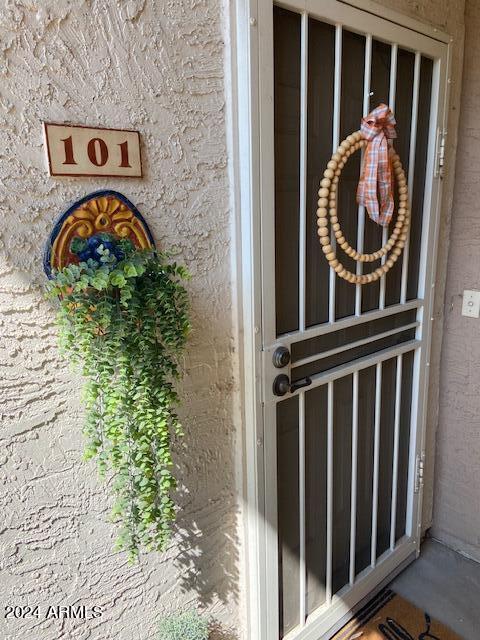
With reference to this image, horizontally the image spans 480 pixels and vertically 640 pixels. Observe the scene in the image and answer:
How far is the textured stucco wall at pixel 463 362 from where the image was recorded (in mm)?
1801

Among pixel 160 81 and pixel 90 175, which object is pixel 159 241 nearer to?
pixel 90 175

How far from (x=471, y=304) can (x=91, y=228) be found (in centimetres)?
156

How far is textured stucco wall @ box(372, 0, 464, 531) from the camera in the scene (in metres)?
1.58

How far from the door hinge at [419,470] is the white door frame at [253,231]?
2.87ft

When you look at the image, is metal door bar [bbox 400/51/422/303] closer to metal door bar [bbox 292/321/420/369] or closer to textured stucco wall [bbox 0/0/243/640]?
metal door bar [bbox 292/321/420/369]

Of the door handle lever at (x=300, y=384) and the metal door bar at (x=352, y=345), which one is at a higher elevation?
the metal door bar at (x=352, y=345)

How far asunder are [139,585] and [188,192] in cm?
101

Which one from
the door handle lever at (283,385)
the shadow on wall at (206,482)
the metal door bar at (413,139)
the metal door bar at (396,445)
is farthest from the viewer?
the metal door bar at (396,445)

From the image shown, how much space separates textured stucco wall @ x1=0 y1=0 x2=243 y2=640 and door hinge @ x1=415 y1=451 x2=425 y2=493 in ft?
3.33

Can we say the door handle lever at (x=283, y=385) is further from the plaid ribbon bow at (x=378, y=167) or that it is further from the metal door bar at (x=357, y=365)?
the plaid ribbon bow at (x=378, y=167)

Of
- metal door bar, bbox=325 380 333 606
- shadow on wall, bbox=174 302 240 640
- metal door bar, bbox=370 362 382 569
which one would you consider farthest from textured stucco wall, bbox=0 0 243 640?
metal door bar, bbox=370 362 382 569

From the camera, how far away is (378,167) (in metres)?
1.41

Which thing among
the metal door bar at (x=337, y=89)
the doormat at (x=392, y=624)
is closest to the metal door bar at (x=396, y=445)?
the doormat at (x=392, y=624)

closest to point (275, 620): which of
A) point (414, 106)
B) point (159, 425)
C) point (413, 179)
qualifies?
point (159, 425)
